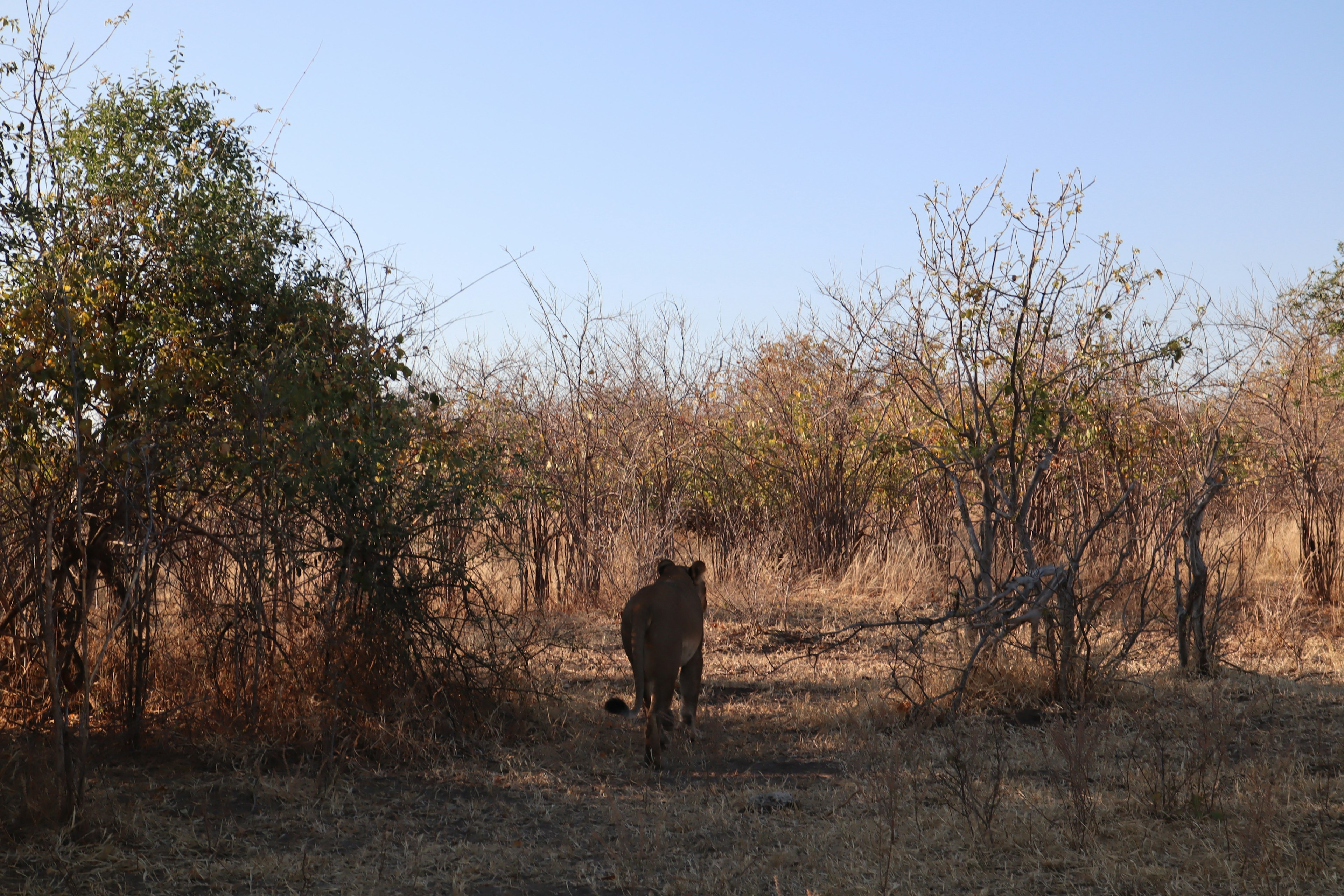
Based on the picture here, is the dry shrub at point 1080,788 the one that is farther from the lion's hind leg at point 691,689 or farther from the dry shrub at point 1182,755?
the lion's hind leg at point 691,689

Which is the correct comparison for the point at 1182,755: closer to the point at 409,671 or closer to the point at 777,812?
the point at 777,812

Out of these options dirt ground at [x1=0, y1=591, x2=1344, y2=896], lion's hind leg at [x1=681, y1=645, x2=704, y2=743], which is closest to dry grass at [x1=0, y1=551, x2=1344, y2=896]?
dirt ground at [x1=0, y1=591, x2=1344, y2=896]

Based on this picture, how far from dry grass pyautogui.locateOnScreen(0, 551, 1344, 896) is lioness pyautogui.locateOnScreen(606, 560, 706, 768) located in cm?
22

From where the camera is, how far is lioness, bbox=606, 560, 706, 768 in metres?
6.12

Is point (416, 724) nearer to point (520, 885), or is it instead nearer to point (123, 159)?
point (520, 885)

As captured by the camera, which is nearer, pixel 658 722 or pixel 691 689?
pixel 658 722

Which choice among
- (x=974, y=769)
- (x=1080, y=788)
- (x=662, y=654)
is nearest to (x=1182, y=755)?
(x=974, y=769)

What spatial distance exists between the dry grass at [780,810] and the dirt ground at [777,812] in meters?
0.02

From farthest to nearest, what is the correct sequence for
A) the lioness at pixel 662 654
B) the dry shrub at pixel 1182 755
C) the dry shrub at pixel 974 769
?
the lioness at pixel 662 654
the dry shrub at pixel 1182 755
the dry shrub at pixel 974 769

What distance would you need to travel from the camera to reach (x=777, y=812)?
16.8ft

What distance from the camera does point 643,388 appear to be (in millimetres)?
13828

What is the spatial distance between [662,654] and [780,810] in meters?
1.30

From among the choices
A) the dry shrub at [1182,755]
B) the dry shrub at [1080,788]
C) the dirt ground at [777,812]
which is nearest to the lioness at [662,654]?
the dirt ground at [777,812]

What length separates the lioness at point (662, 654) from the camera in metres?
6.12
